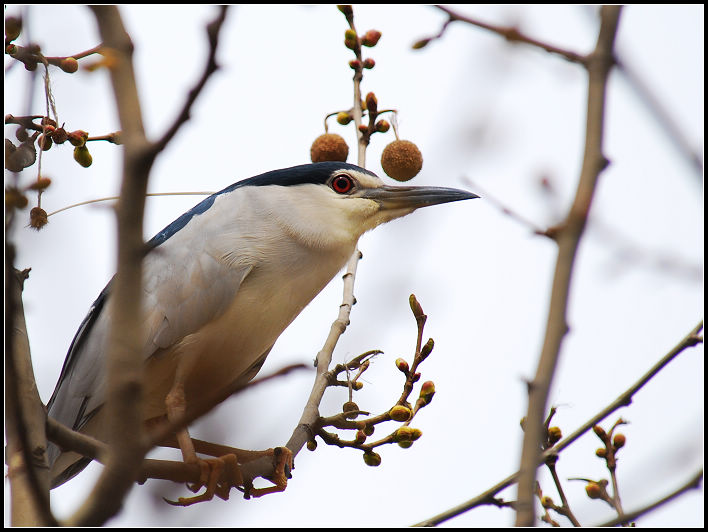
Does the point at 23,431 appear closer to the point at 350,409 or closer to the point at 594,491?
the point at 350,409

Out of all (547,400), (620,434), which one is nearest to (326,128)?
(620,434)

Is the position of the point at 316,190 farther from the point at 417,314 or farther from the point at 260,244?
the point at 417,314

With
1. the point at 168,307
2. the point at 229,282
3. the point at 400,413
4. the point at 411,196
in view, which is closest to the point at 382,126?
the point at 411,196

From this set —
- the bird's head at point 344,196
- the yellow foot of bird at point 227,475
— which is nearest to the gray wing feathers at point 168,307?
the bird's head at point 344,196

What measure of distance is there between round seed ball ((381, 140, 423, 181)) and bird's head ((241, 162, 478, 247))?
593 mm

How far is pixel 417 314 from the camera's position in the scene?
Answer: 9.04ft

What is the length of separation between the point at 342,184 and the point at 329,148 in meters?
0.39

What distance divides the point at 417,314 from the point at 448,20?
107 centimetres

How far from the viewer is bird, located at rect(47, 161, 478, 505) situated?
3.43 m

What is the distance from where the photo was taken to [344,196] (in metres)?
3.99

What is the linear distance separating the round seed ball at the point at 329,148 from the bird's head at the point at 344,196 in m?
0.28

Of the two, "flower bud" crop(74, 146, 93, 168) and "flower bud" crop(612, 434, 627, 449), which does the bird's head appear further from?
"flower bud" crop(612, 434, 627, 449)

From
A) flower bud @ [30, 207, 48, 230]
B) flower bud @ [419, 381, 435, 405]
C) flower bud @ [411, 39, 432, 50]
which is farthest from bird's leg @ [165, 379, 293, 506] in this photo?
flower bud @ [411, 39, 432, 50]

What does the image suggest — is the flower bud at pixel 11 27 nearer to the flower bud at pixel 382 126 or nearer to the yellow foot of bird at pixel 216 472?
the flower bud at pixel 382 126
